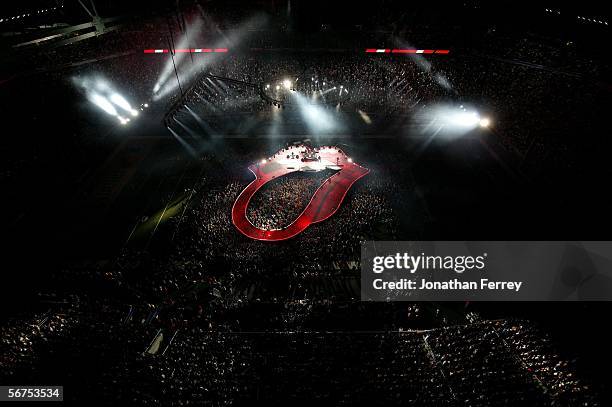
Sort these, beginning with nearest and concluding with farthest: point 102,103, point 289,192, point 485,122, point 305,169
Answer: point 289,192 → point 305,169 → point 485,122 → point 102,103

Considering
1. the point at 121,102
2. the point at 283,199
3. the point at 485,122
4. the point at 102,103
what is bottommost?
the point at 283,199

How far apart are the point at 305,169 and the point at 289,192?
6.07 feet

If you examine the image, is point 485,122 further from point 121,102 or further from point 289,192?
point 121,102

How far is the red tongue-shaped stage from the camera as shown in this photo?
39.9 feet

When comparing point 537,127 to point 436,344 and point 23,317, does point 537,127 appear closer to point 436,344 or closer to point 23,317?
point 436,344

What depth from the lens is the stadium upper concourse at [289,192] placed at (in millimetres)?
6926

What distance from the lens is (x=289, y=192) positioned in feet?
46.3

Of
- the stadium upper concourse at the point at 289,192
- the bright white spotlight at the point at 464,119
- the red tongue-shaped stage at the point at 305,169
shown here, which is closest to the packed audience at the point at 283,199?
the stadium upper concourse at the point at 289,192

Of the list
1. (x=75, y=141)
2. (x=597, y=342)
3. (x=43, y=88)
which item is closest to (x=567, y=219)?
(x=597, y=342)

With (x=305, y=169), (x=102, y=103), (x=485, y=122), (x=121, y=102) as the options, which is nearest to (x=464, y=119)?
(x=485, y=122)

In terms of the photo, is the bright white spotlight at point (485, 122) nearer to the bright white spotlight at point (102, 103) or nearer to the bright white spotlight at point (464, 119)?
the bright white spotlight at point (464, 119)

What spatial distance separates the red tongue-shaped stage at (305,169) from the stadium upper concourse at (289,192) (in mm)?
114

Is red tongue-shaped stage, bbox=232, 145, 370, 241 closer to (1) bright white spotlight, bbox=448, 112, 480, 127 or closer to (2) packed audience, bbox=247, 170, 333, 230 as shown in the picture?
(2) packed audience, bbox=247, 170, 333, 230

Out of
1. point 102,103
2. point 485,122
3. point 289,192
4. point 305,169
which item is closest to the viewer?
point 289,192
